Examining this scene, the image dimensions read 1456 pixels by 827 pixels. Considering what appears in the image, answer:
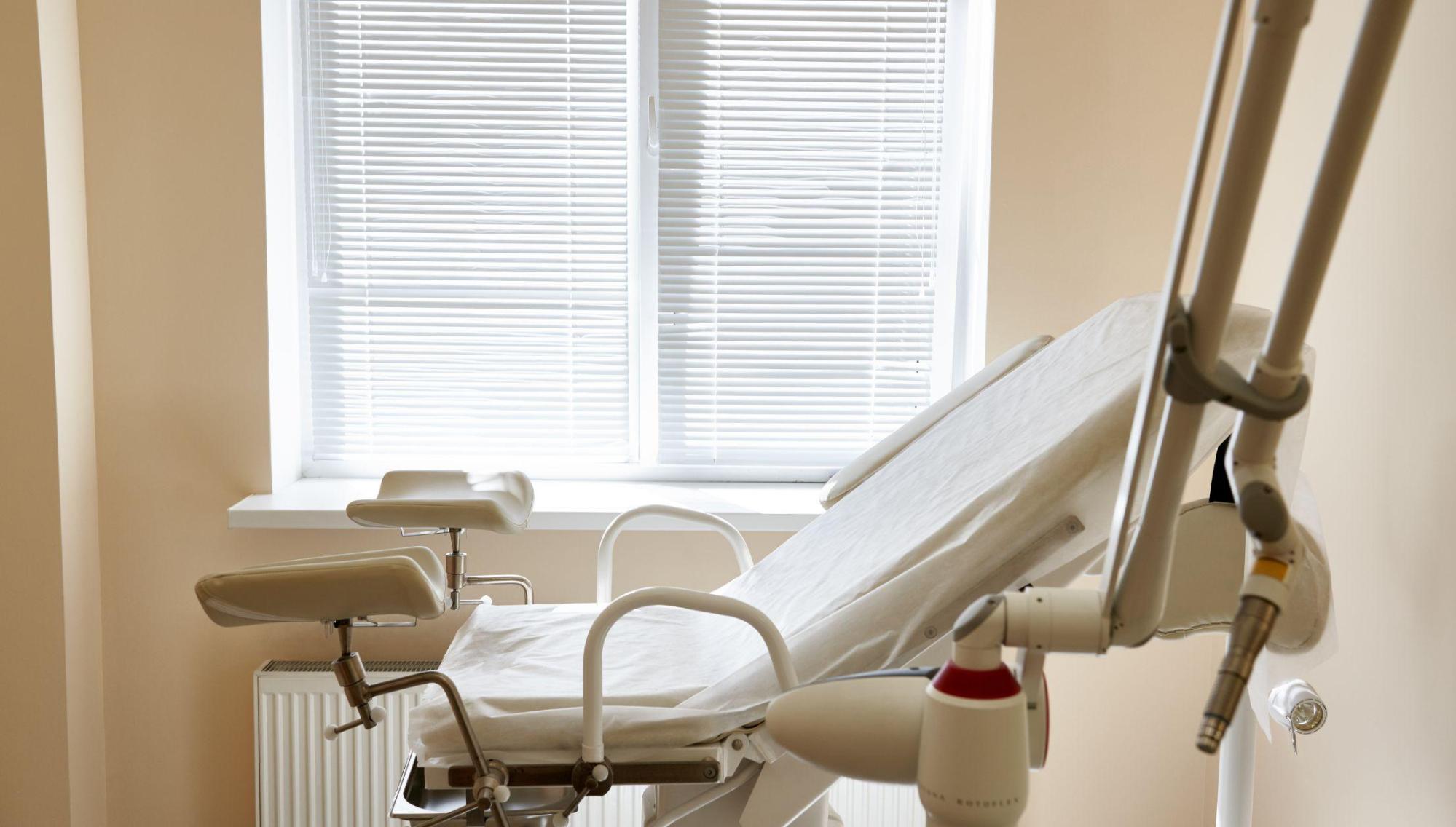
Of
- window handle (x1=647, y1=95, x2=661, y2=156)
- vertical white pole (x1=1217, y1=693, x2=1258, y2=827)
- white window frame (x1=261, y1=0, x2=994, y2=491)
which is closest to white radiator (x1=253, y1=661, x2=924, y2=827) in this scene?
white window frame (x1=261, y1=0, x2=994, y2=491)

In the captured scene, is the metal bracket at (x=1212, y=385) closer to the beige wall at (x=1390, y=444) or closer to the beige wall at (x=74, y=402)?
the beige wall at (x=1390, y=444)

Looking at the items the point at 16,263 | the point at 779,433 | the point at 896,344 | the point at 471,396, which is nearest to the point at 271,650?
the point at 471,396

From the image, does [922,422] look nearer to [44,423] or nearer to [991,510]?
[991,510]

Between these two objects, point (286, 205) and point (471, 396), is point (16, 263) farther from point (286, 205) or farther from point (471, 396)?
point (471, 396)

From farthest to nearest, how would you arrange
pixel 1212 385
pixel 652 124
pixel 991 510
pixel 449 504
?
pixel 652 124
pixel 449 504
pixel 991 510
pixel 1212 385

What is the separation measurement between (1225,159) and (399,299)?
2205 mm

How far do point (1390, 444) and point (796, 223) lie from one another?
1.35 m

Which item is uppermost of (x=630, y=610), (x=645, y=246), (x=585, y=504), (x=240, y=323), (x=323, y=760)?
(x=645, y=246)

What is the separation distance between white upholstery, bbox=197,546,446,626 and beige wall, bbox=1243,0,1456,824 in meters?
1.19

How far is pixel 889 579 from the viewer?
1.27 m

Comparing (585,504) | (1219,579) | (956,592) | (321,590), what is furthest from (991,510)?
(585,504)

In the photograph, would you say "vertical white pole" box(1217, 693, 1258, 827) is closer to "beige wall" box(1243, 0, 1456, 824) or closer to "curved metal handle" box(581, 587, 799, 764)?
"beige wall" box(1243, 0, 1456, 824)

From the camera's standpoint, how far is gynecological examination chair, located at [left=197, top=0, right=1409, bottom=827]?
64 cm

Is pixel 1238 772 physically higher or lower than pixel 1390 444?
lower
